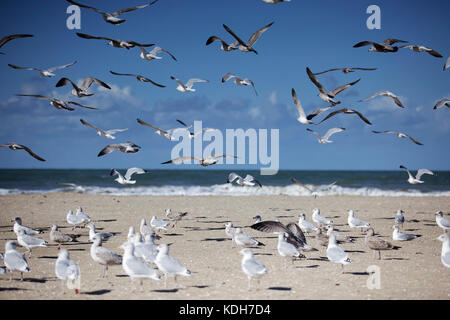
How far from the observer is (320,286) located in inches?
290

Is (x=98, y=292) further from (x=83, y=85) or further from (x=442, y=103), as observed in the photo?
(x=442, y=103)

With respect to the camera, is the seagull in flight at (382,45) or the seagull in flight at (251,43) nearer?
the seagull in flight at (382,45)

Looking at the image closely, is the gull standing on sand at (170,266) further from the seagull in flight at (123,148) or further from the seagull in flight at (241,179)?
the seagull in flight at (241,179)

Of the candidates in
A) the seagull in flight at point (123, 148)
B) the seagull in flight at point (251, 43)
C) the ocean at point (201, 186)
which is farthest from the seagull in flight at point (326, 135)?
the ocean at point (201, 186)

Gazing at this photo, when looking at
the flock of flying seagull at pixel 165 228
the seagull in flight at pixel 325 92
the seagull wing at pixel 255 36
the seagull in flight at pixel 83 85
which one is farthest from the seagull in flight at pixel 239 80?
the seagull in flight at pixel 83 85

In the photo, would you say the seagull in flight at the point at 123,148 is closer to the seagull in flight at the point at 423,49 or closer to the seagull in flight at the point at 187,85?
the seagull in flight at the point at 187,85

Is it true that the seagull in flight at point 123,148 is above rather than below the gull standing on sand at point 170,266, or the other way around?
above

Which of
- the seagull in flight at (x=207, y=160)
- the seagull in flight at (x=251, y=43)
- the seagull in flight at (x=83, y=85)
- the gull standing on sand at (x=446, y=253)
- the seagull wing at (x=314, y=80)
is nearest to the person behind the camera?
the gull standing on sand at (x=446, y=253)

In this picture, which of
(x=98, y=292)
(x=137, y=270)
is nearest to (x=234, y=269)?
(x=137, y=270)

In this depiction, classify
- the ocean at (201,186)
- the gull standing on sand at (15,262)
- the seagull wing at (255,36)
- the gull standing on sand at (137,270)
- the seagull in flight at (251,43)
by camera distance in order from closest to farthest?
the gull standing on sand at (137,270) → the gull standing on sand at (15,262) → the seagull in flight at (251,43) → the seagull wing at (255,36) → the ocean at (201,186)

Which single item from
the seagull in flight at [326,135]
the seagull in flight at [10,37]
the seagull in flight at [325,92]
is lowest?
the seagull in flight at [326,135]

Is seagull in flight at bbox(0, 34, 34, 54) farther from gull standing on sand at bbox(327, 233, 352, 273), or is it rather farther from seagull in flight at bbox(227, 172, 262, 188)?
seagull in flight at bbox(227, 172, 262, 188)

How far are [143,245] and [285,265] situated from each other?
2.88 m
